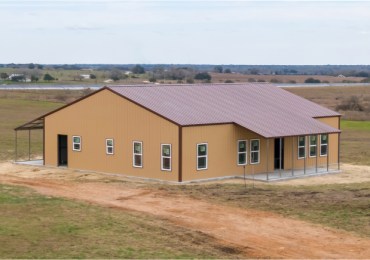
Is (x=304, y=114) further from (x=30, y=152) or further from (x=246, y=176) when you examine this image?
(x=30, y=152)

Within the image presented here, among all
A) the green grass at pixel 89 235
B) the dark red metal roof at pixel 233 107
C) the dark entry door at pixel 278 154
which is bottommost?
the green grass at pixel 89 235

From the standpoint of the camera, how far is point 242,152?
39000 mm

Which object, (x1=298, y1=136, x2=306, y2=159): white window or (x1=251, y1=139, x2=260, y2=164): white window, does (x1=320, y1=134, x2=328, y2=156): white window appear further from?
(x1=251, y1=139, x2=260, y2=164): white window

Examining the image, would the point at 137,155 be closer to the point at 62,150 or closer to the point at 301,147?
the point at 62,150

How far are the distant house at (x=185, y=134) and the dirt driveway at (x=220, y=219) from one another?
6.17 ft

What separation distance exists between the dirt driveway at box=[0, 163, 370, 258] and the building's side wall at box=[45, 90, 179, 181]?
1.21 metres

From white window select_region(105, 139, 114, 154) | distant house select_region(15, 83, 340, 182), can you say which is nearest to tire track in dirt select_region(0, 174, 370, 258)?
distant house select_region(15, 83, 340, 182)

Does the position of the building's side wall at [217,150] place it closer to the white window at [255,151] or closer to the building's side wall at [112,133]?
the white window at [255,151]

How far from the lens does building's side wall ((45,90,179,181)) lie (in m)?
37.2

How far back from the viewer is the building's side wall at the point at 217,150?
36594mm

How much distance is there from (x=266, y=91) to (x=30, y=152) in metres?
13.8

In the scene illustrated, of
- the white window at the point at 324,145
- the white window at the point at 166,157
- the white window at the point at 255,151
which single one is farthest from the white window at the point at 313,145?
the white window at the point at 166,157

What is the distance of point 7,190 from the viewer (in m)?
33.0

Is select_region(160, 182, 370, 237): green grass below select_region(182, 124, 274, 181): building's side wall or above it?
below
